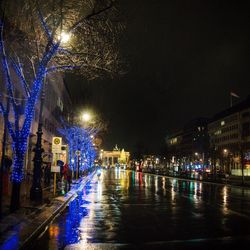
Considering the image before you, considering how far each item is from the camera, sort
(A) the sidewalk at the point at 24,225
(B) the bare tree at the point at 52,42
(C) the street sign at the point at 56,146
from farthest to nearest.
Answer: (C) the street sign at the point at 56,146 < (B) the bare tree at the point at 52,42 < (A) the sidewalk at the point at 24,225

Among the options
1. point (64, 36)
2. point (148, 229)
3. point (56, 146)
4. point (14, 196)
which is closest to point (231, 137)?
point (56, 146)

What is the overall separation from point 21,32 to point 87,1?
2.94m

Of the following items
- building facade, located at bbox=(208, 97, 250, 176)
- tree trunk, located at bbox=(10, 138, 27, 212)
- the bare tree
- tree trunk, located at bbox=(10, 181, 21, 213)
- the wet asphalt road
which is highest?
building facade, located at bbox=(208, 97, 250, 176)

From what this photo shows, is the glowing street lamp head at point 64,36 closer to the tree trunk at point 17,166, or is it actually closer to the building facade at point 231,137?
the tree trunk at point 17,166

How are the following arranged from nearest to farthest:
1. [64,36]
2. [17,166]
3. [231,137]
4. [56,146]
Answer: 1. [17,166]
2. [64,36]
3. [56,146]
4. [231,137]

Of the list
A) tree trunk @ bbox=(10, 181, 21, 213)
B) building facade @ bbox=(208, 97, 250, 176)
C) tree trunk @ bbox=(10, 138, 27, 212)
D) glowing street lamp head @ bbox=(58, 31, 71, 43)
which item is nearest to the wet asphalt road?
tree trunk @ bbox=(10, 181, 21, 213)

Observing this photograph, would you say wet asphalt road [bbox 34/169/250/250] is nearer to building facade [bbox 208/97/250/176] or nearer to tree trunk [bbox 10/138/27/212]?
tree trunk [bbox 10/138/27/212]

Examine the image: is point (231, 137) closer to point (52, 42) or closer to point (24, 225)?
point (52, 42)

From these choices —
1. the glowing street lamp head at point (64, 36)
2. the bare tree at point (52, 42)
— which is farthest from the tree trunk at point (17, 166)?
the glowing street lamp head at point (64, 36)

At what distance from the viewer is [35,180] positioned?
74.3 feet

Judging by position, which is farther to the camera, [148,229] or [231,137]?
[231,137]

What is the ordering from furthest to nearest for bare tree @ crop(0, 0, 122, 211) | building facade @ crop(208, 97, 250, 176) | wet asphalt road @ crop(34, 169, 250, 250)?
1. building facade @ crop(208, 97, 250, 176)
2. bare tree @ crop(0, 0, 122, 211)
3. wet asphalt road @ crop(34, 169, 250, 250)

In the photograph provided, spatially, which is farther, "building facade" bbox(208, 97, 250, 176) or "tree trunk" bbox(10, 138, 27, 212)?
"building facade" bbox(208, 97, 250, 176)

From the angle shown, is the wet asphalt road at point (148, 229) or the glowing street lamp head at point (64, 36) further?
the glowing street lamp head at point (64, 36)
